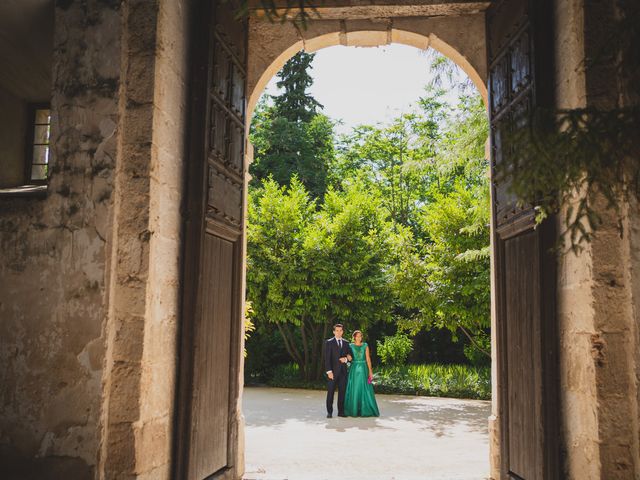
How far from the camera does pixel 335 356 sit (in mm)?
10914

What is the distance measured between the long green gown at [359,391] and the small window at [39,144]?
640 centimetres

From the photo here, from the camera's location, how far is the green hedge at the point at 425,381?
13812 millimetres

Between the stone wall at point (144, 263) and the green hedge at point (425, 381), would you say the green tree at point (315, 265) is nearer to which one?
the green hedge at point (425, 381)

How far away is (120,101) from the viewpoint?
411 cm

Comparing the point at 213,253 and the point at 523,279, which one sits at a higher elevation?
the point at 213,253

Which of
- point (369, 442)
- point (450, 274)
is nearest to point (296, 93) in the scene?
point (450, 274)

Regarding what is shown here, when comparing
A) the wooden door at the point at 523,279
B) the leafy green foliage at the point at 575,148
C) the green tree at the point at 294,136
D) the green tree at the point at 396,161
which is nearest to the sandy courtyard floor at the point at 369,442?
the wooden door at the point at 523,279

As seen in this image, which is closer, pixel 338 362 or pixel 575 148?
pixel 575 148

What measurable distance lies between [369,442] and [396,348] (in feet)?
29.8

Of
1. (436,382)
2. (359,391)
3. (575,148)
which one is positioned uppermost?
(575,148)

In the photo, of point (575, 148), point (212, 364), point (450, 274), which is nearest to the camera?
point (575, 148)

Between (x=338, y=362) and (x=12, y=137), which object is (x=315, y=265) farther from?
(x=12, y=137)

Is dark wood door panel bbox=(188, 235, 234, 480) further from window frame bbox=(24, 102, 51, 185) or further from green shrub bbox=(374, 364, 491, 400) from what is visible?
green shrub bbox=(374, 364, 491, 400)

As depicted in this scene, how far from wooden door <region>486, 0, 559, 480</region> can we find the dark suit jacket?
5.78m
